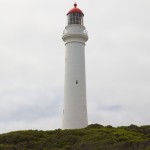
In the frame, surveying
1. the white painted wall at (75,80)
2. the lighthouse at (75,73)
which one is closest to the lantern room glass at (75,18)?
the lighthouse at (75,73)

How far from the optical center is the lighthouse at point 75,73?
28.8m

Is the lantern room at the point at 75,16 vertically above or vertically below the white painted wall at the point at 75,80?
above

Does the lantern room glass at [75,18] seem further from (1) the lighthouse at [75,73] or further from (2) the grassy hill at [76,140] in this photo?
(2) the grassy hill at [76,140]

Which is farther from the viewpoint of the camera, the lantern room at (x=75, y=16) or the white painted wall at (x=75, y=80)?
the lantern room at (x=75, y=16)

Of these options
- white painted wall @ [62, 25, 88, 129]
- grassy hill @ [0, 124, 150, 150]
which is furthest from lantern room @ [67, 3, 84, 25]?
grassy hill @ [0, 124, 150, 150]

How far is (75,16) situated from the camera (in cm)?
3169

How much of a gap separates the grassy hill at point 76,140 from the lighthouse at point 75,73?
19.5ft

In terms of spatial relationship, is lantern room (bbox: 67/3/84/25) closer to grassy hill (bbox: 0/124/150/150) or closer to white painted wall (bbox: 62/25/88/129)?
white painted wall (bbox: 62/25/88/129)

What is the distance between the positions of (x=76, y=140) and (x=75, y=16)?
14389mm

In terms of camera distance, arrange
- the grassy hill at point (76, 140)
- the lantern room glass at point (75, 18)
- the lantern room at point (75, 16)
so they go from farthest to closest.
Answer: the lantern room glass at point (75, 18) → the lantern room at point (75, 16) → the grassy hill at point (76, 140)

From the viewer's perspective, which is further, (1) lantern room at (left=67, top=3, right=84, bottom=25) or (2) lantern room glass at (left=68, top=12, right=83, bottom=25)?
(2) lantern room glass at (left=68, top=12, right=83, bottom=25)

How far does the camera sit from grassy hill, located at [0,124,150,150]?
18222 mm

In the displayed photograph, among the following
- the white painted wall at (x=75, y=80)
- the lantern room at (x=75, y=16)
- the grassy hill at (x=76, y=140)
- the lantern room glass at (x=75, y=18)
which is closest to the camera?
the grassy hill at (x=76, y=140)

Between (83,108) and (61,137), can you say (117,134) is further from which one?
(83,108)
